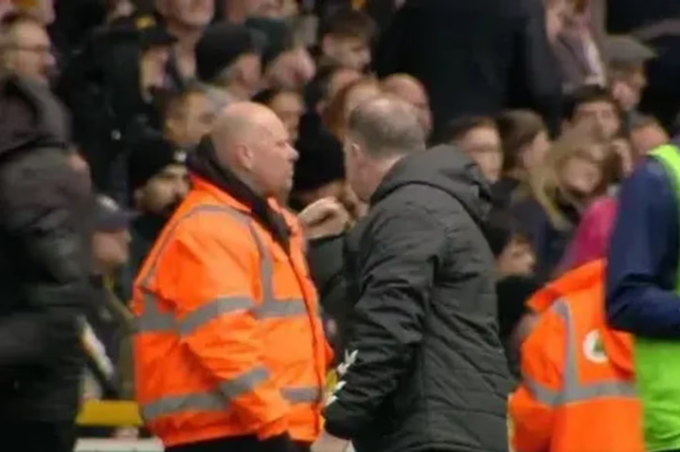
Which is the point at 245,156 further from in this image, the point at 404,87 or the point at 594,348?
the point at 404,87

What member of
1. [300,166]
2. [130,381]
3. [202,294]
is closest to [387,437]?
[202,294]

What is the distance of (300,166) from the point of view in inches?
472

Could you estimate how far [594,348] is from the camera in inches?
346

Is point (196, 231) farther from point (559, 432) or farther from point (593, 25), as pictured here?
point (593, 25)

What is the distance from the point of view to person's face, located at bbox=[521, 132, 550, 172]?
1272 centimetres

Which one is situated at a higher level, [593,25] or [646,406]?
[646,406]

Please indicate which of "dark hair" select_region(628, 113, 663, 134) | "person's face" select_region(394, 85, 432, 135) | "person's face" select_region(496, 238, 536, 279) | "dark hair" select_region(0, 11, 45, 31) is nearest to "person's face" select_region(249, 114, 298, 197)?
"person's face" select_region(496, 238, 536, 279)

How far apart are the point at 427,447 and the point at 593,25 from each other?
366 inches

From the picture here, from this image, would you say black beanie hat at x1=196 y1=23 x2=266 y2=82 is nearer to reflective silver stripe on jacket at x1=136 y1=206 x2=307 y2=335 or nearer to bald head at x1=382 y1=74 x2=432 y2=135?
bald head at x1=382 y1=74 x2=432 y2=135

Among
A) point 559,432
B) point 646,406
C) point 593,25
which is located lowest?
point 593,25

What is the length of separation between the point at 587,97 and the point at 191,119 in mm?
2692

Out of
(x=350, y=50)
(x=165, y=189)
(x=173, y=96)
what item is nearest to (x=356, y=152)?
(x=165, y=189)

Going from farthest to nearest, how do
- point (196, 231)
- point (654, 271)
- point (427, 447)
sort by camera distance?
point (196, 231)
point (427, 447)
point (654, 271)

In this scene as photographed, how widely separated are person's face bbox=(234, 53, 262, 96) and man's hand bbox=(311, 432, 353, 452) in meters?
4.10
